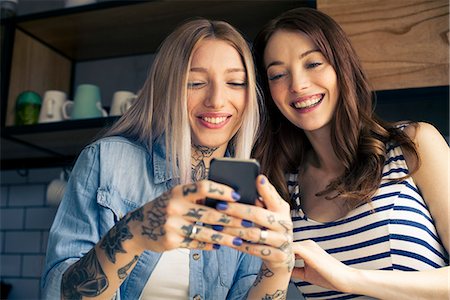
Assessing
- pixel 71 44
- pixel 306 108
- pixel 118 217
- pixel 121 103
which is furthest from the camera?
pixel 71 44

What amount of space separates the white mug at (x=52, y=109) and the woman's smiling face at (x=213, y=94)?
2.57 ft

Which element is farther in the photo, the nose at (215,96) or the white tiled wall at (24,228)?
the white tiled wall at (24,228)

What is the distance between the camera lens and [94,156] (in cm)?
108

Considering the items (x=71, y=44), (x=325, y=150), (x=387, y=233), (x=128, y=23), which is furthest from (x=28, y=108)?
(x=387, y=233)

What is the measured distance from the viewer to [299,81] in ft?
4.11

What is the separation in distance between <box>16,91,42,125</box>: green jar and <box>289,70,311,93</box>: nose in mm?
1013

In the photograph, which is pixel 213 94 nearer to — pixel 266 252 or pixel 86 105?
pixel 266 252

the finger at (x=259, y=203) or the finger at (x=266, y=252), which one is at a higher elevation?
the finger at (x=259, y=203)

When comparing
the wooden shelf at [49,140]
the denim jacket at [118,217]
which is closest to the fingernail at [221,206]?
the denim jacket at [118,217]

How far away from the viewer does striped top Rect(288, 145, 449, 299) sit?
1186 millimetres

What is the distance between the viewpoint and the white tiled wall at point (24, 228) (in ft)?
6.61

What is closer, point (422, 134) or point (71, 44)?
point (422, 134)

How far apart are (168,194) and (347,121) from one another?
659 mm

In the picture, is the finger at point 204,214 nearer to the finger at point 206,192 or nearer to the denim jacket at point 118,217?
the finger at point 206,192
